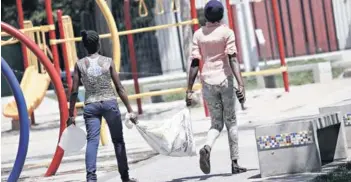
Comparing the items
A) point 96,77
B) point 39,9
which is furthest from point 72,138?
point 39,9

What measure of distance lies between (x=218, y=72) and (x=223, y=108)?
1.22 ft

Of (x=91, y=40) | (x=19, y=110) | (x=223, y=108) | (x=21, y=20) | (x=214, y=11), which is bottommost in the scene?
(x=223, y=108)

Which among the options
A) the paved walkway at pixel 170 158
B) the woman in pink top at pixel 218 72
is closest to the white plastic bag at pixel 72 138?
the paved walkway at pixel 170 158

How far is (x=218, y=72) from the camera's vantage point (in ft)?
36.0

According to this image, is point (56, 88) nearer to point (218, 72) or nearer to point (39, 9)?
point (218, 72)

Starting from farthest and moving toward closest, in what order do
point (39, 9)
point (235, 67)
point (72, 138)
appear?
point (39, 9)
point (72, 138)
point (235, 67)

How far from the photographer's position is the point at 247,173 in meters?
11.0

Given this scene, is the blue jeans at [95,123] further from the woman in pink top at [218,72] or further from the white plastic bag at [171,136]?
the woman in pink top at [218,72]

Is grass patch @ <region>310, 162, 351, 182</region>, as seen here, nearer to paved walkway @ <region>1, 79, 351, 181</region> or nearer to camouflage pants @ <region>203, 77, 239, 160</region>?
paved walkway @ <region>1, 79, 351, 181</region>

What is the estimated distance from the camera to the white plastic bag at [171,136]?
436 inches

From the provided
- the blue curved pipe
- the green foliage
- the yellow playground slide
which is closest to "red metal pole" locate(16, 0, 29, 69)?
the yellow playground slide

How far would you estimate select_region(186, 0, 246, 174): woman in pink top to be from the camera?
10.9 m

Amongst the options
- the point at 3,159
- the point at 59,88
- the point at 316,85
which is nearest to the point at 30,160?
the point at 3,159

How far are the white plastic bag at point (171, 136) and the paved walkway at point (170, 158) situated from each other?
33 cm
